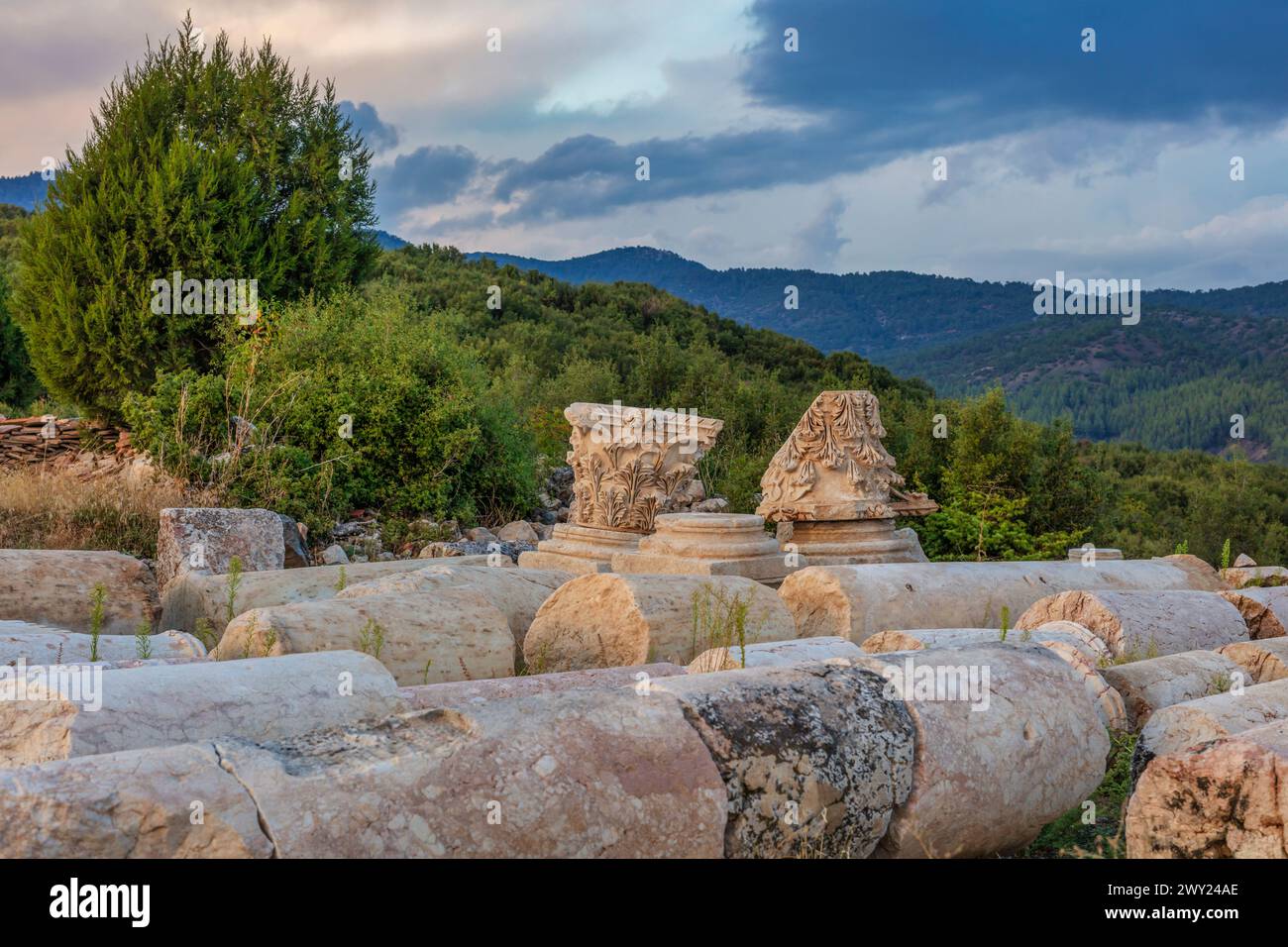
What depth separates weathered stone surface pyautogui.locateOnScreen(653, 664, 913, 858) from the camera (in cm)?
362

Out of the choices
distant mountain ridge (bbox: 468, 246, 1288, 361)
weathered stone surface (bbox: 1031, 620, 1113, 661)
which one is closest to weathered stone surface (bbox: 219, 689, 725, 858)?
weathered stone surface (bbox: 1031, 620, 1113, 661)

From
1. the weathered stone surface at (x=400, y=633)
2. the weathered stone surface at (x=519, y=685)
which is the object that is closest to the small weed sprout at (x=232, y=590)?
the weathered stone surface at (x=400, y=633)

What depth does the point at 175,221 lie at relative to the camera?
14867 millimetres

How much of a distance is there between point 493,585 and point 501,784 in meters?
4.31

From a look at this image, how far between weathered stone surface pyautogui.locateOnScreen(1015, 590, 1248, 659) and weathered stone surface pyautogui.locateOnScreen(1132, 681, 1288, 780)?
2.10 m

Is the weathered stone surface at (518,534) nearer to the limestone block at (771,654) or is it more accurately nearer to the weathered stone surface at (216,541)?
the weathered stone surface at (216,541)

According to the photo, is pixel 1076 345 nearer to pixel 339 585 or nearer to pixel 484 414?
pixel 484 414

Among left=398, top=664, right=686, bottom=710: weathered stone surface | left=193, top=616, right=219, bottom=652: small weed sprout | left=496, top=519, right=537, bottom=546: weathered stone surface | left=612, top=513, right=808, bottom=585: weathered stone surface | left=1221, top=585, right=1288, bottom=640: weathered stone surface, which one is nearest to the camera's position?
left=398, top=664, right=686, bottom=710: weathered stone surface

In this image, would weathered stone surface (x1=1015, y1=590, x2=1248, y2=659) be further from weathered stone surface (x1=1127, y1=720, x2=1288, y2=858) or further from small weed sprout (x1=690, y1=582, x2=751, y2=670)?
weathered stone surface (x1=1127, y1=720, x2=1288, y2=858)

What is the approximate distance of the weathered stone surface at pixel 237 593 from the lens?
761 cm

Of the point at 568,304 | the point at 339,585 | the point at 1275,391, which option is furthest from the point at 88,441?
the point at 1275,391

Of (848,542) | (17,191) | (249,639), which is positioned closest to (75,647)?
(249,639)

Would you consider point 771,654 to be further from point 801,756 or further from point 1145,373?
point 1145,373

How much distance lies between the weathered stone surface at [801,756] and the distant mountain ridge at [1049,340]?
3764 cm
